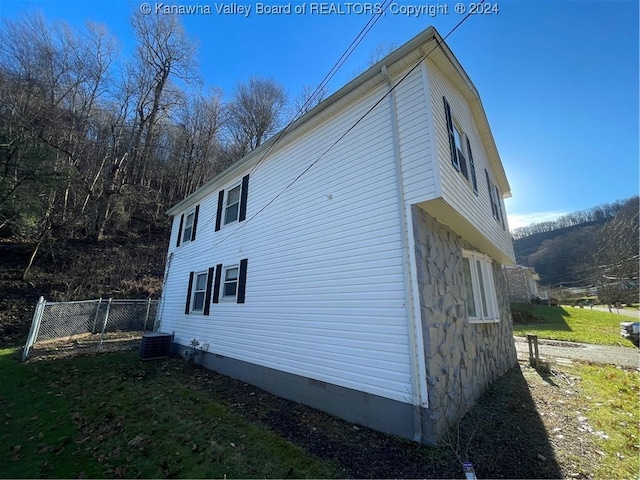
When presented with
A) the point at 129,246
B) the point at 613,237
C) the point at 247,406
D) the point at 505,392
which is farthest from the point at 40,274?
the point at 613,237

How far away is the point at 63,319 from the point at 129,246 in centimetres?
885

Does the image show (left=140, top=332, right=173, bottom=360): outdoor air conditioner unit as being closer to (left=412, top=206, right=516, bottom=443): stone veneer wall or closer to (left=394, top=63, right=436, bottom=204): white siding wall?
(left=412, top=206, right=516, bottom=443): stone veneer wall

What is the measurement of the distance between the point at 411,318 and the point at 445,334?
0.90 meters

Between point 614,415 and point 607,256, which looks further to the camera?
point 607,256

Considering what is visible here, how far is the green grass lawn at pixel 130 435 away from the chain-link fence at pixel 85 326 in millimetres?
3142

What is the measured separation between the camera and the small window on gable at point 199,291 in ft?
29.6

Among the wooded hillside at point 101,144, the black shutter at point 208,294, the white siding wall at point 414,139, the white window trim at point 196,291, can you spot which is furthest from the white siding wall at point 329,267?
the wooded hillside at point 101,144

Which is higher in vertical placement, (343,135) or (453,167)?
(343,135)

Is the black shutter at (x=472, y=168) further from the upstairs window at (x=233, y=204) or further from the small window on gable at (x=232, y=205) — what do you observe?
the small window on gable at (x=232, y=205)

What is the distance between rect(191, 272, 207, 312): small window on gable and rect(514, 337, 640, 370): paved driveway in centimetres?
1094

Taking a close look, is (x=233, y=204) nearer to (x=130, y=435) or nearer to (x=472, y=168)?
(x=130, y=435)

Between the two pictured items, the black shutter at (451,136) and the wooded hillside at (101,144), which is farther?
the wooded hillside at (101,144)

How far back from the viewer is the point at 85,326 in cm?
1185

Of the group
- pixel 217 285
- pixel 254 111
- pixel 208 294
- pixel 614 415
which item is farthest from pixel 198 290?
pixel 254 111
